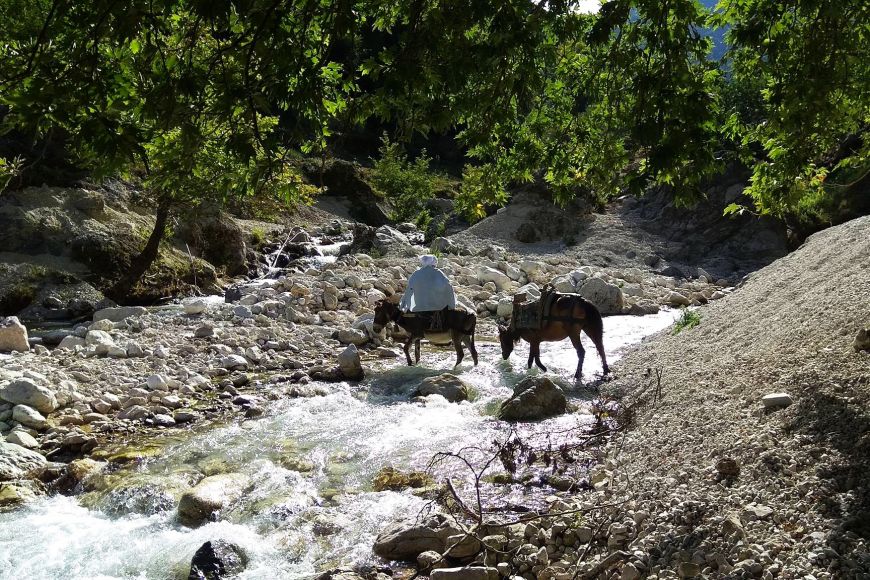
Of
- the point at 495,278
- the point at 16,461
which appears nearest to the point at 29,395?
the point at 16,461

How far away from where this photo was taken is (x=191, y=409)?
8.70m

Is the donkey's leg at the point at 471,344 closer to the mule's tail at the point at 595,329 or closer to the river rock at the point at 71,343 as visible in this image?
the mule's tail at the point at 595,329

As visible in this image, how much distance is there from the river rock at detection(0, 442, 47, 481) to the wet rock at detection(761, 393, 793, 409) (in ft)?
23.7

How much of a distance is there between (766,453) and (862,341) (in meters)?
1.68

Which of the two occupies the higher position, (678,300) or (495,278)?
(495,278)

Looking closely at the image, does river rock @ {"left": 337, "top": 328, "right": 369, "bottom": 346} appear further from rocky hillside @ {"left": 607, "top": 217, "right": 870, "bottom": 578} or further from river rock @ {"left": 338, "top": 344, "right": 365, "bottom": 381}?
rocky hillside @ {"left": 607, "top": 217, "right": 870, "bottom": 578}

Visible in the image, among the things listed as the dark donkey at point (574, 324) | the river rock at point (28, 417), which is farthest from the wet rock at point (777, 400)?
the river rock at point (28, 417)

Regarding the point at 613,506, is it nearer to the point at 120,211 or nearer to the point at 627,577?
the point at 627,577

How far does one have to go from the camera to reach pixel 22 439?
23.1 feet

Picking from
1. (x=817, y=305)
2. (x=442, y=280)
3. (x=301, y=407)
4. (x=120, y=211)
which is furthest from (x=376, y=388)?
(x=120, y=211)

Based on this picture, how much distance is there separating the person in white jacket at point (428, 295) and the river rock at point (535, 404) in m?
3.25

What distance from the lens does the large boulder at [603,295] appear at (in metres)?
17.1

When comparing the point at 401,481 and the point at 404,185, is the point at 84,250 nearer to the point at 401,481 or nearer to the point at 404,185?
the point at 401,481

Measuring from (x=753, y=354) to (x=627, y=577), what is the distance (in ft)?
13.2
